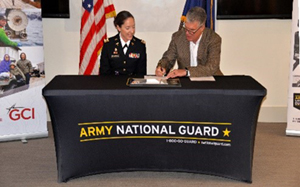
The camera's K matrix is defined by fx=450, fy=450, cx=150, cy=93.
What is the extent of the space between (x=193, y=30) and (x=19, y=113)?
2.11 meters

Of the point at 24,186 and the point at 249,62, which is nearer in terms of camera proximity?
the point at 24,186

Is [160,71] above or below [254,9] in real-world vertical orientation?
below

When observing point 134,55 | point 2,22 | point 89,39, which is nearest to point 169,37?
point 89,39

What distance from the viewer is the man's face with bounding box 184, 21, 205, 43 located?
403cm

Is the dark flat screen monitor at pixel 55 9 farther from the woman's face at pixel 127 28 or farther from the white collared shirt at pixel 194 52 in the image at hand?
the white collared shirt at pixel 194 52

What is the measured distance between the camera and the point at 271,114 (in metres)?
5.71

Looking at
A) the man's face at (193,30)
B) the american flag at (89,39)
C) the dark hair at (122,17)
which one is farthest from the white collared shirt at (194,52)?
the american flag at (89,39)

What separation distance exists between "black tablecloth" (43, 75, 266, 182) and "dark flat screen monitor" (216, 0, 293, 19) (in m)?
1.84

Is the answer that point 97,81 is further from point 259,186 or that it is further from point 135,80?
point 259,186

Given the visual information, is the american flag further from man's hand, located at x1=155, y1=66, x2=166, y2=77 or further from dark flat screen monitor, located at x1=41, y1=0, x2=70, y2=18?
man's hand, located at x1=155, y1=66, x2=166, y2=77

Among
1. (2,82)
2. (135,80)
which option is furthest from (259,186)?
(2,82)

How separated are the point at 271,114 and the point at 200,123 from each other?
2455 mm

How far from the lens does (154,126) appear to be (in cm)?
358

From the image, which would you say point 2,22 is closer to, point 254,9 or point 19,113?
point 19,113
